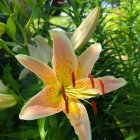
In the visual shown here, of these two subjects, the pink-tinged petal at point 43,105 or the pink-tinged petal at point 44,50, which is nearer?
the pink-tinged petal at point 43,105

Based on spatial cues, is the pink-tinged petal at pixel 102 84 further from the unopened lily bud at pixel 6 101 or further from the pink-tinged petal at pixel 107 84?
the unopened lily bud at pixel 6 101

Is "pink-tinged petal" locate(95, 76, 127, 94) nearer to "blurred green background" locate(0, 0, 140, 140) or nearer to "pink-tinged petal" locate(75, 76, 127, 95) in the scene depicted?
"pink-tinged petal" locate(75, 76, 127, 95)

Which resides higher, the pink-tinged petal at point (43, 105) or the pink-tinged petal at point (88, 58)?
the pink-tinged petal at point (88, 58)

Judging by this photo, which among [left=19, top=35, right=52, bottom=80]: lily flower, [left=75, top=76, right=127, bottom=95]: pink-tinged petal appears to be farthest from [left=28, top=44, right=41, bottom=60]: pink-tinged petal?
[left=75, top=76, right=127, bottom=95]: pink-tinged petal

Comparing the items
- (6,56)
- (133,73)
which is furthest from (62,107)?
(6,56)

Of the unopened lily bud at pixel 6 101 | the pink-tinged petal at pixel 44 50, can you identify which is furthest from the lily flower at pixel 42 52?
the unopened lily bud at pixel 6 101

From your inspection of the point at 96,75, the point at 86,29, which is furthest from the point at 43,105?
the point at 96,75
